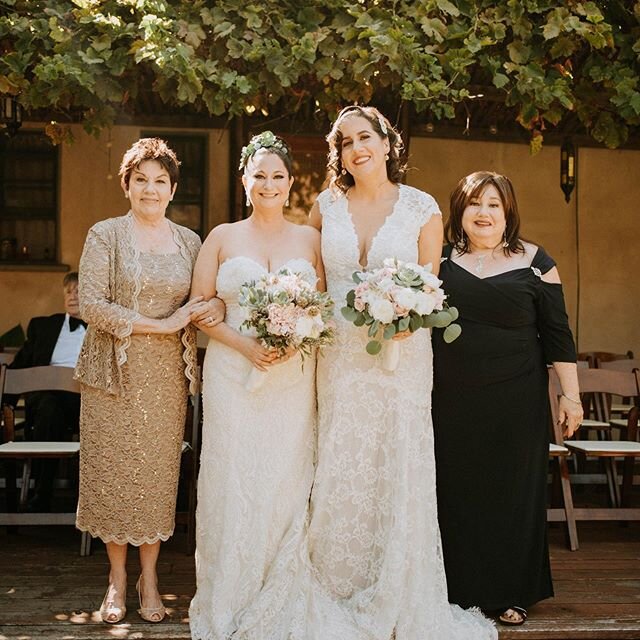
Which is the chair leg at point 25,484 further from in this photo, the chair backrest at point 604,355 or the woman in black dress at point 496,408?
the chair backrest at point 604,355

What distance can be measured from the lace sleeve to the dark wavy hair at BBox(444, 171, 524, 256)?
162 cm

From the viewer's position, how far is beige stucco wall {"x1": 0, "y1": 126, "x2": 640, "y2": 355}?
934cm

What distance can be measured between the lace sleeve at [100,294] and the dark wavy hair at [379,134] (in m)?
1.18

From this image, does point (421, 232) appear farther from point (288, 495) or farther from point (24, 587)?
point (24, 587)

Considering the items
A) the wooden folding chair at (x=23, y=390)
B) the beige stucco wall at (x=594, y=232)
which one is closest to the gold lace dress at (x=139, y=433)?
the wooden folding chair at (x=23, y=390)

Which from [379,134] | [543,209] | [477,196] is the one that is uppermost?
[543,209]

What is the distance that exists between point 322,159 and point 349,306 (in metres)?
5.42

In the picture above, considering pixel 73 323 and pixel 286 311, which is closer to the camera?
pixel 286 311

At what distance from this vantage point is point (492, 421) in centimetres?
404

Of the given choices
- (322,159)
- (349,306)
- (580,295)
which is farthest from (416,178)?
(349,306)

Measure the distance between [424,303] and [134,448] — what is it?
5.10ft

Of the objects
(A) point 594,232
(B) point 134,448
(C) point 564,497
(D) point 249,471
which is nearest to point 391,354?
(D) point 249,471

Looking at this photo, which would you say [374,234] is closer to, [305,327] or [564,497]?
[305,327]

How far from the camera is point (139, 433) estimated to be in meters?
3.95
